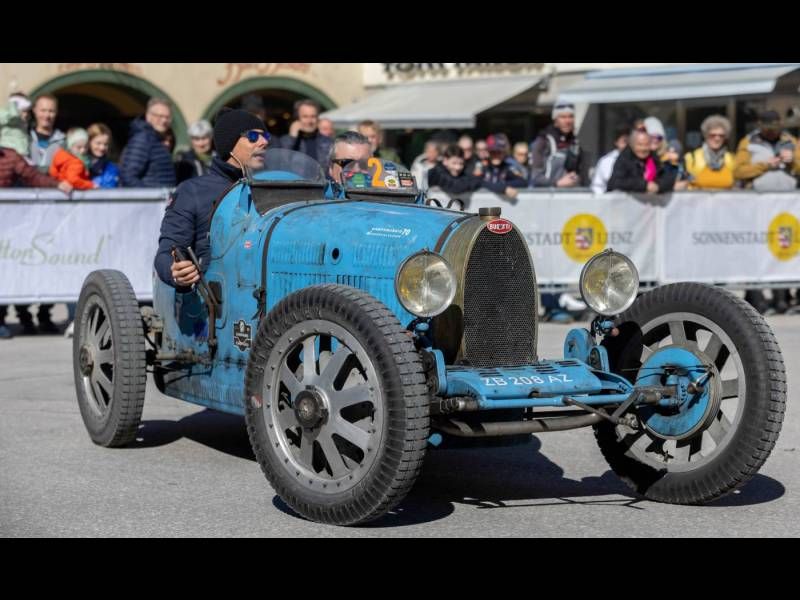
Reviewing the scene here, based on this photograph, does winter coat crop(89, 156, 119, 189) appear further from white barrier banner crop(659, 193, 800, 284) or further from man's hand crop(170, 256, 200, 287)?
man's hand crop(170, 256, 200, 287)

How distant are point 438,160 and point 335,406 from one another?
29.6ft

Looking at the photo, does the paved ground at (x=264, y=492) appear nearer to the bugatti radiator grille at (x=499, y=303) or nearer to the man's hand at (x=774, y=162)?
the bugatti radiator grille at (x=499, y=303)

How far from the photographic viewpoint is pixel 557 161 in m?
15.2

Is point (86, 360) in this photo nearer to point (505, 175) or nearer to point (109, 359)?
point (109, 359)

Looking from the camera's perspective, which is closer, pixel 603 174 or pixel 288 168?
pixel 288 168

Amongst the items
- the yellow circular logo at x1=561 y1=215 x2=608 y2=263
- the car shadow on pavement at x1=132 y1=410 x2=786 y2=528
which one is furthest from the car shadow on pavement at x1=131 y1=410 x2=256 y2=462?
the yellow circular logo at x1=561 y1=215 x2=608 y2=263

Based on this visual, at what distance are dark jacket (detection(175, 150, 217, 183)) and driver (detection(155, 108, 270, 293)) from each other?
5.52 meters

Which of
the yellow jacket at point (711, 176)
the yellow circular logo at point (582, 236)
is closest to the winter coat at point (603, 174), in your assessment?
the yellow circular logo at point (582, 236)

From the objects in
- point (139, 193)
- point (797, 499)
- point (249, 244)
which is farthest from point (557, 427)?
point (139, 193)

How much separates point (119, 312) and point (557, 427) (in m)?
2.70

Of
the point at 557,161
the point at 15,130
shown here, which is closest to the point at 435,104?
the point at 557,161

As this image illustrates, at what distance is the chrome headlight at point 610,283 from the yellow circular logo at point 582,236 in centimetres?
772

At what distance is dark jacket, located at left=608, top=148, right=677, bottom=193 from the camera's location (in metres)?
14.3

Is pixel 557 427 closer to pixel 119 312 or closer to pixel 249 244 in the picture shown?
pixel 249 244
